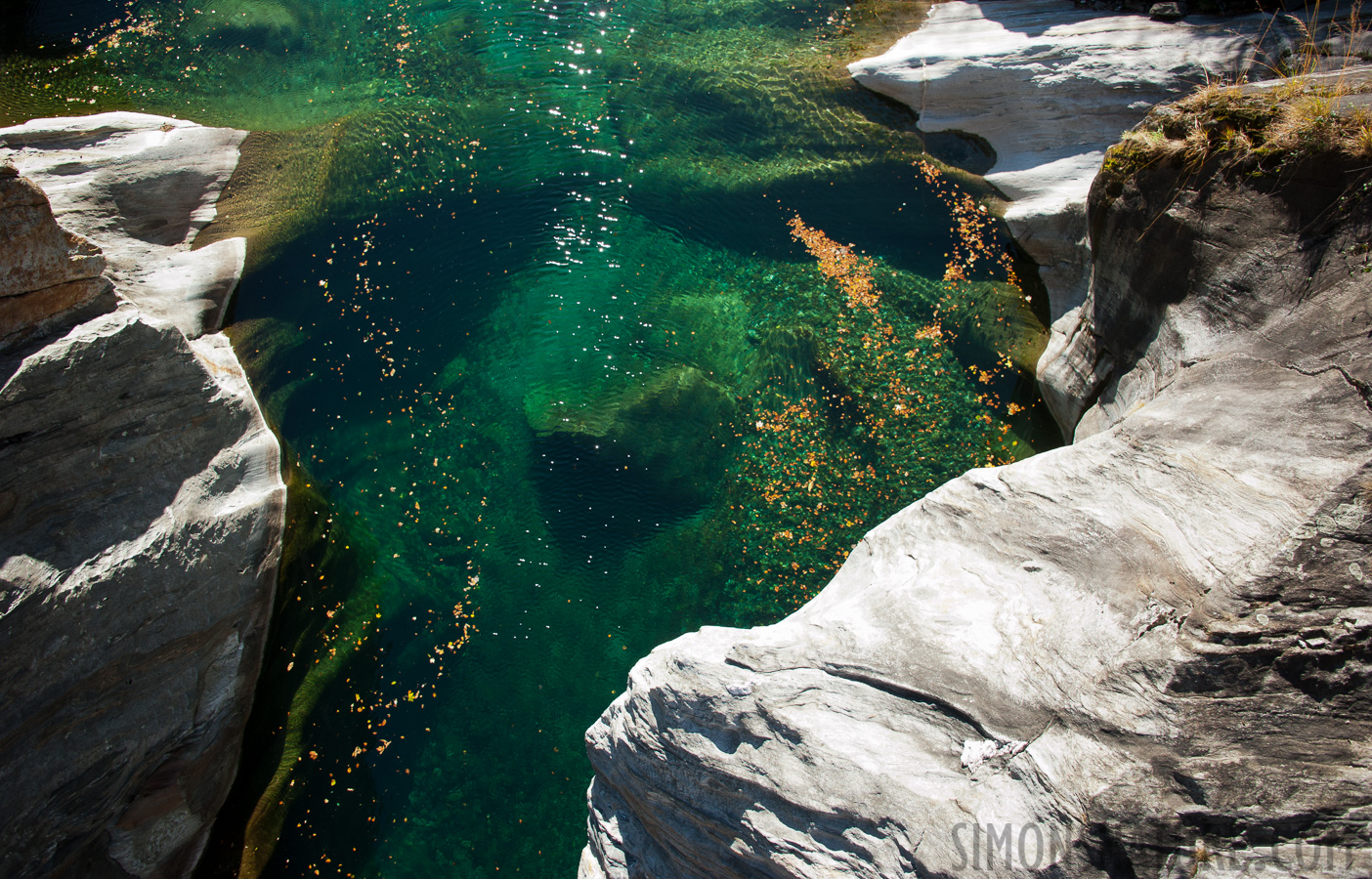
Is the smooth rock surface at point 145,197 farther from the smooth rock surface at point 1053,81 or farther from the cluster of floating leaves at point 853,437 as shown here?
the smooth rock surface at point 1053,81

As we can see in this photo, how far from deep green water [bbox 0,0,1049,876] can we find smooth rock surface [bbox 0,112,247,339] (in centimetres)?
38

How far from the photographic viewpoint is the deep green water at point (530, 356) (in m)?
6.04

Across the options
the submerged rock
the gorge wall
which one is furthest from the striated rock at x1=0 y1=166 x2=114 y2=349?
the gorge wall

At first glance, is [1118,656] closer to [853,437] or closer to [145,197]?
[853,437]

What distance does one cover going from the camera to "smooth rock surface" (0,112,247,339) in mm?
7094

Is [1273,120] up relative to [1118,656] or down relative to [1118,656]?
up

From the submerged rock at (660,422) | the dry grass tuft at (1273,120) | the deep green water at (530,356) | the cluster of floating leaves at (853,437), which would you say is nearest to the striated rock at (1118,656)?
the dry grass tuft at (1273,120)

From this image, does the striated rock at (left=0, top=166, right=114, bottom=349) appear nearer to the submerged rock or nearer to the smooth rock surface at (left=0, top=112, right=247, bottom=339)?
the smooth rock surface at (left=0, top=112, right=247, bottom=339)

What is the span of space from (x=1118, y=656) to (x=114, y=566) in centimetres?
693

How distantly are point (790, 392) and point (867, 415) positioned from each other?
81 cm

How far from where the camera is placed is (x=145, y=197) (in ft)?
24.8

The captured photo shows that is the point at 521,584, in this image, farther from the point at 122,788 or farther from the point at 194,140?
the point at 194,140

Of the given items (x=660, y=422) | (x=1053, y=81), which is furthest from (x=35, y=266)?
(x=1053, y=81)

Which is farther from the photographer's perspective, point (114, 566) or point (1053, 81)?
point (1053, 81)
